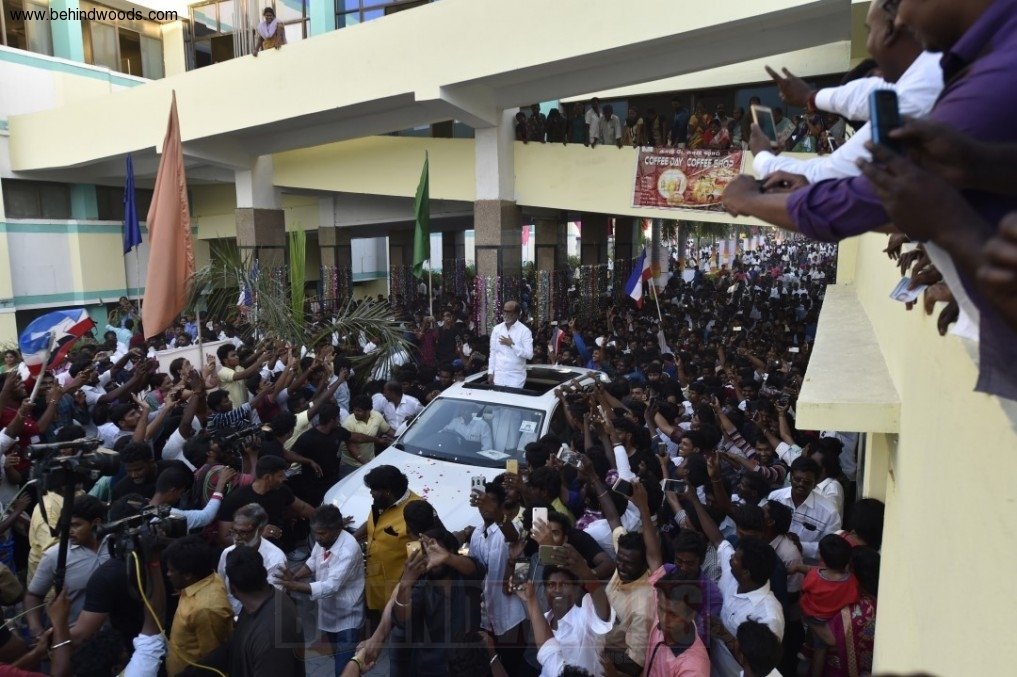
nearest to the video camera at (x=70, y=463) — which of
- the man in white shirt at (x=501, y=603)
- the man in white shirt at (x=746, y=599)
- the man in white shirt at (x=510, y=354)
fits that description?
the man in white shirt at (x=501, y=603)

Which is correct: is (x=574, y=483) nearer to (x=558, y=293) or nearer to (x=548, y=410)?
(x=548, y=410)

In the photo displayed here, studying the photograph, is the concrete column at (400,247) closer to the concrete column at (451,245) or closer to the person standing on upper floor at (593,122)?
the concrete column at (451,245)

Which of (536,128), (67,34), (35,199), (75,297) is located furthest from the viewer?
(75,297)

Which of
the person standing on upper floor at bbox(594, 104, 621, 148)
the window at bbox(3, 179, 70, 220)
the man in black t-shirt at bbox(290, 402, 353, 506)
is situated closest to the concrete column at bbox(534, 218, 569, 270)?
the person standing on upper floor at bbox(594, 104, 621, 148)

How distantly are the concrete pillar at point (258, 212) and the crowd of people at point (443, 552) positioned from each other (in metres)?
9.02

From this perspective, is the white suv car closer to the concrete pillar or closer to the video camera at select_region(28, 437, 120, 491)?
the video camera at select_region(28, 437, 120, 491)

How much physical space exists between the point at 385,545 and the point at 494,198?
9449 mm

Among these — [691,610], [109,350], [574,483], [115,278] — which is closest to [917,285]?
[691,610]

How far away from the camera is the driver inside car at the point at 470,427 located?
236 inches

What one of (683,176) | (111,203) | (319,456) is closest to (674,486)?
(319,456)

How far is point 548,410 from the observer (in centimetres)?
604

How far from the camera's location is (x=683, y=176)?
460 inches

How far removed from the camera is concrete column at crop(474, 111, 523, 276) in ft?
41.5

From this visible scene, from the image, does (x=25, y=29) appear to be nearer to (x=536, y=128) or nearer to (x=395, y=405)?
(x=536, y=128)
